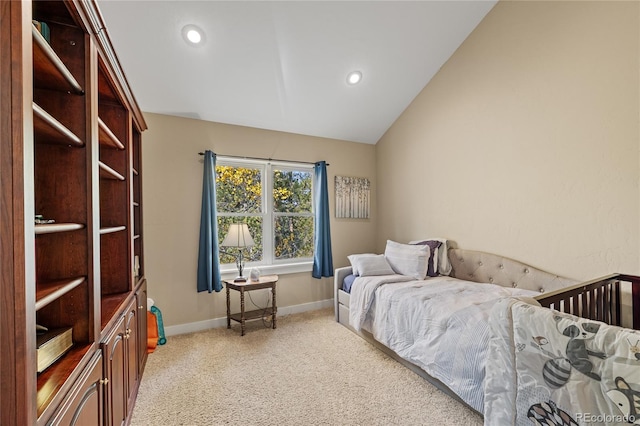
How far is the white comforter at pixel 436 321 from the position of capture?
5.68 feet

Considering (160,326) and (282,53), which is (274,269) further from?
(282,53)

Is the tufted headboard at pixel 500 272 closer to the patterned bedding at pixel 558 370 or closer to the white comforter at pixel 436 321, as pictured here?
the white comforter at pixel 436 321

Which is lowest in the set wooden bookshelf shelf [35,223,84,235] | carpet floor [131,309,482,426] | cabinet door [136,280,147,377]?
carpet floor [131,309,482,426]

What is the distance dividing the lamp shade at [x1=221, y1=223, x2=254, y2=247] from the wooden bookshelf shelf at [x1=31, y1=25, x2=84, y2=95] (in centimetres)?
200

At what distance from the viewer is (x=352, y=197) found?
407 centimetres

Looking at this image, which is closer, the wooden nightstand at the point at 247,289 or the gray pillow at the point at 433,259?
the wooden nightstand at the point at 247,289

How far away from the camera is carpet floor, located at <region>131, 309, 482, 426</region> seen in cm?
176

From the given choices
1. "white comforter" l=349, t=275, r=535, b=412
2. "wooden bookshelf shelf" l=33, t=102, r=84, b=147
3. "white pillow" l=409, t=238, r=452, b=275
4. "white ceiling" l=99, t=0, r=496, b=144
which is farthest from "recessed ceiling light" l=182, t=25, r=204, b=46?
"white pillow" l=409, t=238, r=452, b=275

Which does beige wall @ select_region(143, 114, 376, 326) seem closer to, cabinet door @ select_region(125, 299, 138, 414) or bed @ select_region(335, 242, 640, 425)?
cabinet door @ select_region(125, 299, 138, 414)

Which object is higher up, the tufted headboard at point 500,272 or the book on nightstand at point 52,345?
the book on nightstand at point 52,345

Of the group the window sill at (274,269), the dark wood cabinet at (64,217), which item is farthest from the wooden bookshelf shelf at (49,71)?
the window sill at (274,269)

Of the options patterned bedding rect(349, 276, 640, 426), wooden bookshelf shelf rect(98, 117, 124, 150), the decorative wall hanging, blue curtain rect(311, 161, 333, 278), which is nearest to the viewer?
patterned bedding rect(349, 276, 640, 426)

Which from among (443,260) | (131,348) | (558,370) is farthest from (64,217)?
(443,260)

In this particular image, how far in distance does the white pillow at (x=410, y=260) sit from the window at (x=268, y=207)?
1.20m
